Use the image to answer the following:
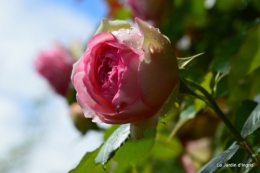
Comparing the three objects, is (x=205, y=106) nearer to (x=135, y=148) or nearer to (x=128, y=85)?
(x=135, y=148)

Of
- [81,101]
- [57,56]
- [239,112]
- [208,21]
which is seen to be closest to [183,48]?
[208,21]

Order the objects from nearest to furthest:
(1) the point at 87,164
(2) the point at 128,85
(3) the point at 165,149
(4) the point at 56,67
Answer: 1. (2) the point at 128,85
2. (1) the point at 87,164
3. (3) the point at 165,149
4. (4) the point at 56,67

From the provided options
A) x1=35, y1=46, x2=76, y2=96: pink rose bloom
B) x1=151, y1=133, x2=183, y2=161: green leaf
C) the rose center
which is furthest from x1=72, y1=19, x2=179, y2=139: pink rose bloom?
x1=35, y1=46, x2=76, y2=96: pink rose bloom

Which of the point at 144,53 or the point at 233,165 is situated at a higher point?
the point at 144,53

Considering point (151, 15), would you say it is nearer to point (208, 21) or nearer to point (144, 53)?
point (208, 21)

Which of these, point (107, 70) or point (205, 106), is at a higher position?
point (107, 70)

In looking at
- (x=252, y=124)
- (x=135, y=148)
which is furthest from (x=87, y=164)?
(x=252, y=124)

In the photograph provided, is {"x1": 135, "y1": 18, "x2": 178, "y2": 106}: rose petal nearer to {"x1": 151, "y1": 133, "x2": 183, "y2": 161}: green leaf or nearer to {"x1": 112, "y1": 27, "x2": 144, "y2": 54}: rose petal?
{"x1": 112, "y1": 27, "x2": 144, "y2": 54}: rose petal
